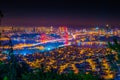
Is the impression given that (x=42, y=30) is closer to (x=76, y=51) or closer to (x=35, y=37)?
(x=35, y=37)

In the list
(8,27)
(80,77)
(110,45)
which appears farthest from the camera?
(8,27)

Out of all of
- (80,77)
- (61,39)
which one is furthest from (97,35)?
(80,77)

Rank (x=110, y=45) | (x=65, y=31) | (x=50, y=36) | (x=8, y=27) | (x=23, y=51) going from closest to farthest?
(x=110, y=45) < (x=8, y=27) < (x=23, y=51) < (x=50, y=36) < (x=65, y=31)

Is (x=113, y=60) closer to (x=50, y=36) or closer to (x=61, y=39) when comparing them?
(x=50, y=36)

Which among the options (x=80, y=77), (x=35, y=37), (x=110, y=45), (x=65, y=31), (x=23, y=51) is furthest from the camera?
(x=65, y=31)

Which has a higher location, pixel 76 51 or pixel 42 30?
pixel 42 30

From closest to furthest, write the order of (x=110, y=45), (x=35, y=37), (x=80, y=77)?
(x=110, y=45) < (x=80, y=77) < (x=35, y=37)

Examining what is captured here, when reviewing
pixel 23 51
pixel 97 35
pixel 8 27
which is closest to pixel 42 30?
pixel 23 51

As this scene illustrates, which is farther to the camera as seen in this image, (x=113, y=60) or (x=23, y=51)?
(x=23, y=51)

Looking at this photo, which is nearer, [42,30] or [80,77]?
[80,77]
